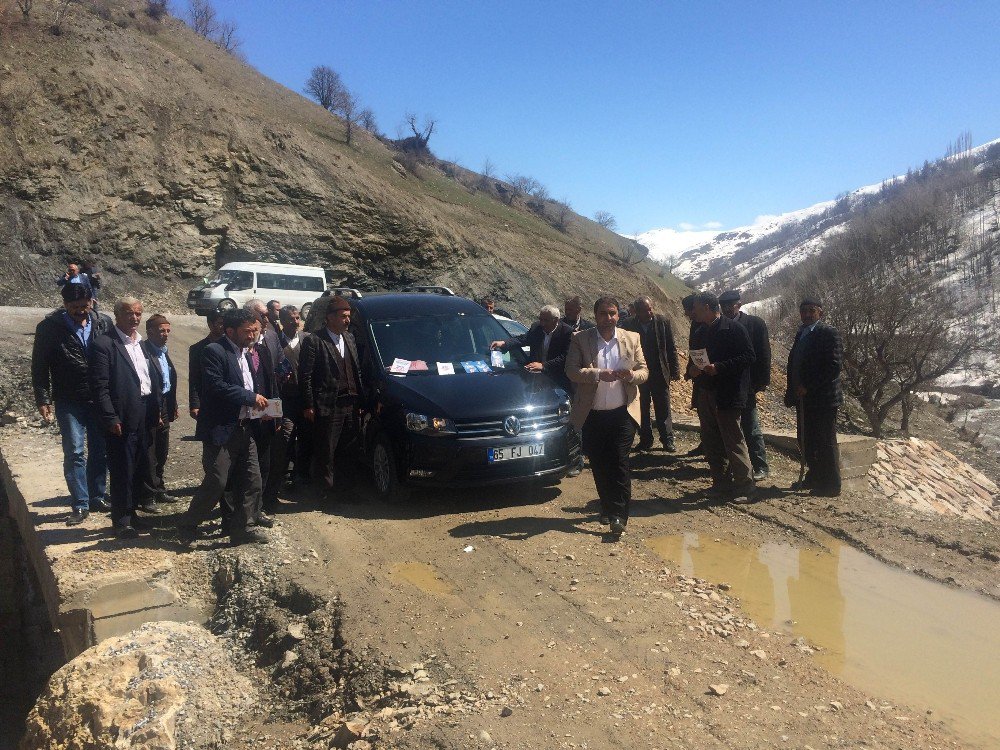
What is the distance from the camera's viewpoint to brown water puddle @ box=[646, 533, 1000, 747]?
12.6 feet

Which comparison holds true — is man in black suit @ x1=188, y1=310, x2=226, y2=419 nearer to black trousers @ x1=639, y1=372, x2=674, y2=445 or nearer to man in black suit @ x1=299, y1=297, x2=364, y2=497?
man in black suit @ x1=299, y1=297, x2=364, y2=497

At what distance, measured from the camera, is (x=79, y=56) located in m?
29.5

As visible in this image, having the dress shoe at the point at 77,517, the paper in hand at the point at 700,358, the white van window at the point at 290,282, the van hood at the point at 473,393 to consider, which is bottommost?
the dress shoe at the point at 77,517

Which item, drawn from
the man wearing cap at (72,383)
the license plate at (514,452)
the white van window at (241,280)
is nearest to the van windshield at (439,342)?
the license plate at (514,452)

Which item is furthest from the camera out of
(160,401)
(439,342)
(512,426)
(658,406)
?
(658,406)

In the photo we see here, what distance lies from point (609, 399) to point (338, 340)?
8.79ft

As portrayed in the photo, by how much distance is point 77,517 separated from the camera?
6.35 m

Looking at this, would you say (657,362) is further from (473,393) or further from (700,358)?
(473,393)

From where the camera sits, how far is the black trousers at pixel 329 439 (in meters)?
6.90

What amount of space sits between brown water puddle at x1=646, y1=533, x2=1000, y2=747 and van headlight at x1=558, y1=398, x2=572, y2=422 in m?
1.57

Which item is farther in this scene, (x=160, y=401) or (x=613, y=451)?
(x=160, y=401)

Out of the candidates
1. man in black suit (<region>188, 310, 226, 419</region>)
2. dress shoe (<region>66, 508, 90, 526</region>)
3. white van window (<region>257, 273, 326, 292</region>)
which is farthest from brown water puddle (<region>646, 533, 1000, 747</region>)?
white van window (<region>257, 273, 326, 292</region>)

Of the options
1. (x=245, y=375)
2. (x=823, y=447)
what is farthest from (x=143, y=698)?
(x=823, y=447)

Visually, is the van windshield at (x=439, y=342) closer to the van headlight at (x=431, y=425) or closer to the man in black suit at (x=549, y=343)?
the man in black suit at (x=549, y=343)
